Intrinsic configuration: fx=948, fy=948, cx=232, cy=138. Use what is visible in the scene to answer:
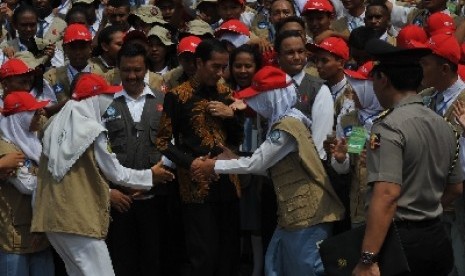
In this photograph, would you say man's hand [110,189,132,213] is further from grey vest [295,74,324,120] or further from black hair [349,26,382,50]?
black hair [349,26,382,50]

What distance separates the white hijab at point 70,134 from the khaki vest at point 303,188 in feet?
4.12

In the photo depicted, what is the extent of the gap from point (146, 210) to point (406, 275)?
291 centimetres

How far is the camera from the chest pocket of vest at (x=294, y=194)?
6465 millimetres

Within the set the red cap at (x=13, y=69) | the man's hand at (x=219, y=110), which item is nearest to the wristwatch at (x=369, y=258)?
the man's hand at (x=219, y=110)

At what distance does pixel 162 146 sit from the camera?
7.20 meters

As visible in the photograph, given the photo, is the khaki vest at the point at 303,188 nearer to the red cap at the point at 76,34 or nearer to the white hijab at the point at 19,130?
the white hijab at the point at 19,130

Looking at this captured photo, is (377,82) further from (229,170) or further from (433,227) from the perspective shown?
(229,170)

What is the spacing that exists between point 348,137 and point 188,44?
2165mm

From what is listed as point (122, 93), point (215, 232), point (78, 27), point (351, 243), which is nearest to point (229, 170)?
point (215, 232)

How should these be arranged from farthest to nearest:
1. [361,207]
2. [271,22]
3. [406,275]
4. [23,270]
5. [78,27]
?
1. [271,22]
2. [78,27]
3. [23,270]
4. [361,207]
5. [406,275]

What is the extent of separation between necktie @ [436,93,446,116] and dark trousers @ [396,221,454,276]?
1725 millimetres

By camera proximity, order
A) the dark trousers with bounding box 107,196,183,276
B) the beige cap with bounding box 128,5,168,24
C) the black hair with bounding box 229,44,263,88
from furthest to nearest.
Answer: the beige cap with bounding box 128,5,168,24 < the black hair with bounding box 229,44,263,88 < the dark trousers with bounding box 107,196,183,276

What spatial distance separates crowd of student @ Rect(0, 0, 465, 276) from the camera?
236 inches

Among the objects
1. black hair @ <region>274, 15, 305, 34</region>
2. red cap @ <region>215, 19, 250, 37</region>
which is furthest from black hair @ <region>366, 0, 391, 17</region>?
red cap @ <region>215, 19, 250, 37</region>
